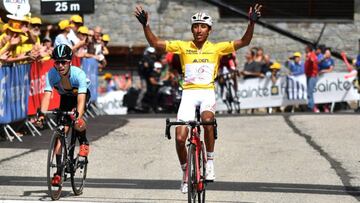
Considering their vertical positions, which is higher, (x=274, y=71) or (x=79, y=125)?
(x=79, y=125)

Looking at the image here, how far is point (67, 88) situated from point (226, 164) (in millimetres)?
3788

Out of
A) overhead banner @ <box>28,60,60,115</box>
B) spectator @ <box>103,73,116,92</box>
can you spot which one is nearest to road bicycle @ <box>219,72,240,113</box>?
spectator @ <box>103,73,116,92</box>

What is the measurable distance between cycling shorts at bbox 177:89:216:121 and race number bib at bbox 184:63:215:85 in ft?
0.37

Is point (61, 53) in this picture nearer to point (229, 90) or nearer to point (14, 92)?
point (14, 92)

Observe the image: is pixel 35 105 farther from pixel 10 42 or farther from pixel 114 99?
pixel 114 99

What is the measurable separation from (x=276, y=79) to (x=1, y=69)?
1297 cm

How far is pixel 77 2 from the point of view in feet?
69.5

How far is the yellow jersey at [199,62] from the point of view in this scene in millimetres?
10820

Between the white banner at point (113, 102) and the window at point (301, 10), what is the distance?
6.35 m

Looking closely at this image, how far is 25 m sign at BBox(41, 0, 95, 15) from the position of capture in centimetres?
2120

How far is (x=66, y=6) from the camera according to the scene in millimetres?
21281

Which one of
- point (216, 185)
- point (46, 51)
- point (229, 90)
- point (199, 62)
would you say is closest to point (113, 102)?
point (229, 90)

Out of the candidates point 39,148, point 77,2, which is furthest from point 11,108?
point 77,2

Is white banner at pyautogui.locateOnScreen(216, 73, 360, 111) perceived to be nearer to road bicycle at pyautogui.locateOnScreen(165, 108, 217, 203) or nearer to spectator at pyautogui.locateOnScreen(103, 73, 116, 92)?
spectator at pyautogui.locateOnScreen(103, 73, 116, 92)
